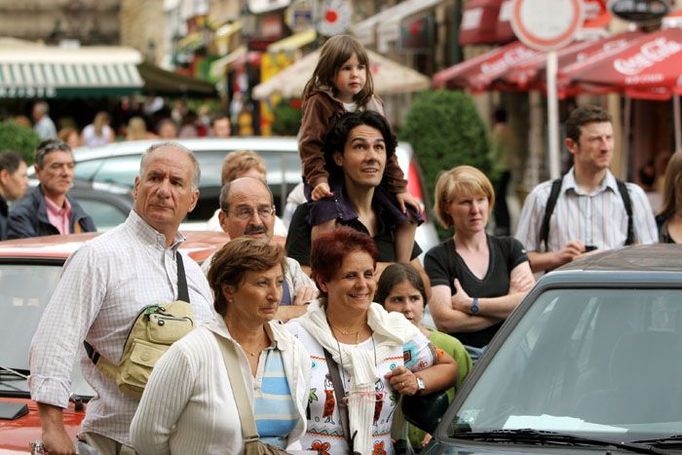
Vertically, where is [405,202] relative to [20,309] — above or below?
above

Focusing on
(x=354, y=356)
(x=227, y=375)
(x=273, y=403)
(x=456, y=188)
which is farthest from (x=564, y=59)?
(x=227, y=375)

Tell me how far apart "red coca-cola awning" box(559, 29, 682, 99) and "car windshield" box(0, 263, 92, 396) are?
9924 millimetres

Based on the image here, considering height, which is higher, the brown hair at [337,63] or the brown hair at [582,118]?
the brown hair at [337,63]

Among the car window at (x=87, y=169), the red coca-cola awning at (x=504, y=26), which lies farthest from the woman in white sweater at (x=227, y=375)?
the red coca-cola awning at (x=504, y=26)

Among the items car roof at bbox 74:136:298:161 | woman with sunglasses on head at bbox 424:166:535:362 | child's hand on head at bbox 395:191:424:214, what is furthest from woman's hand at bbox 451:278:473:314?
car roof at bbox 74:136:298:161

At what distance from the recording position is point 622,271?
20.1ft

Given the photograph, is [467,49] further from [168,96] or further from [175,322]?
[175,322]

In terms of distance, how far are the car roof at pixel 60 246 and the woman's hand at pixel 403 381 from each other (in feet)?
5.49

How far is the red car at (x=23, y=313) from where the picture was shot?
22.2 feet

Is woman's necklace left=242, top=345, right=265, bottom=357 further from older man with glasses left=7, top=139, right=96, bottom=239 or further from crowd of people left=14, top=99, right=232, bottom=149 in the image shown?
crowd of people left=14, top=99, right=232, bottom=149

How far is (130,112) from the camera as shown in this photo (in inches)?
1486

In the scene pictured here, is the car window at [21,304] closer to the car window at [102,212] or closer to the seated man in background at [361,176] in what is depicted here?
the seated man in background at [361,176]

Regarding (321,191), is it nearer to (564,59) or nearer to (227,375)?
(227,375)

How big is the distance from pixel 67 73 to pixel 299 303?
26380mm
